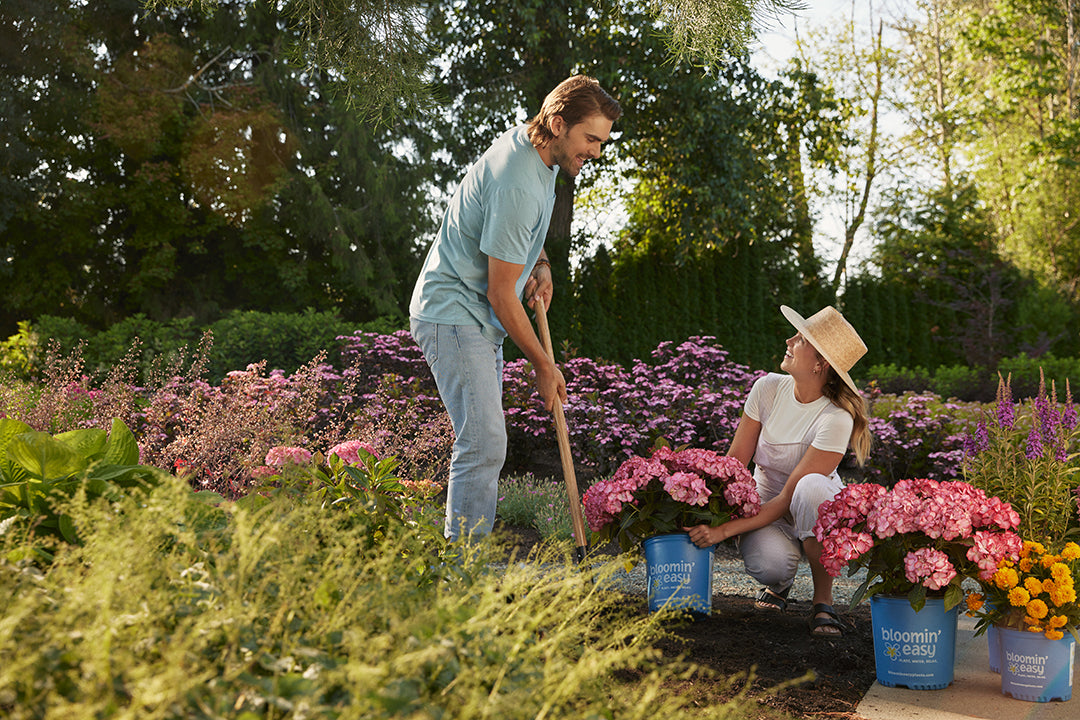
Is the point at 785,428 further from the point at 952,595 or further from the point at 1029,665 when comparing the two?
the point at 1029,665

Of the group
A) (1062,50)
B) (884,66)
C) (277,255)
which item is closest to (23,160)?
(277,255)

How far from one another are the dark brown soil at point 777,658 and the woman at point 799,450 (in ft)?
0.38

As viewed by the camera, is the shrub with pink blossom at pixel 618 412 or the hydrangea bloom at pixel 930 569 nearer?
the hydrangea bloom at pixel 930 569

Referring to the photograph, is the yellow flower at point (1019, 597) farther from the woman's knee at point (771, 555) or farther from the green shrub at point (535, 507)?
the green shrub at point (535, 507)

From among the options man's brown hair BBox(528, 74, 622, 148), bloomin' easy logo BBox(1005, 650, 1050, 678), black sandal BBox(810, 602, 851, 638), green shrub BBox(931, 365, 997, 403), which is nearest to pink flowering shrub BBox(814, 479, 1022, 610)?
bloomin' easy logo BBox(1005, 650, 1050, 678)

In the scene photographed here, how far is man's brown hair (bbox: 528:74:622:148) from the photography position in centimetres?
266

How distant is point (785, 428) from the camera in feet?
10.6

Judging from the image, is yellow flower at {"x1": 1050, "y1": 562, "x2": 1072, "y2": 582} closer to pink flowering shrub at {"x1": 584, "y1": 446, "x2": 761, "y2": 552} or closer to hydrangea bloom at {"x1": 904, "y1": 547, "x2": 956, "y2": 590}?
hydrangea bloom at {"x1": 904, "y1": 547, "x2": 956, "y2": 590}

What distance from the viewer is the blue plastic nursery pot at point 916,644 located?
92.3 inches

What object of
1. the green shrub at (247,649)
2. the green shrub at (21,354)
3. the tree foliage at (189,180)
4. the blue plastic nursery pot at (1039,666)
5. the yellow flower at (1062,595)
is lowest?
the blue plastic nursery pot at (1039,666)

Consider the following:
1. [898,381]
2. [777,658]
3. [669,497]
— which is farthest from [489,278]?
[898,381]

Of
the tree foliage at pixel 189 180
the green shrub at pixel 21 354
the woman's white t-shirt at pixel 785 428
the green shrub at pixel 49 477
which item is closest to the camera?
the green shrub at pixel 49 477

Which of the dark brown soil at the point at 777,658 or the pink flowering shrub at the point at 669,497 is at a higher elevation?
the pink flowering shrub at the point at 669,497

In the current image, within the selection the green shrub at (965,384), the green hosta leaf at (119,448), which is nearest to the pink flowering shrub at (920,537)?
the green hosta leaf at (119,448)
